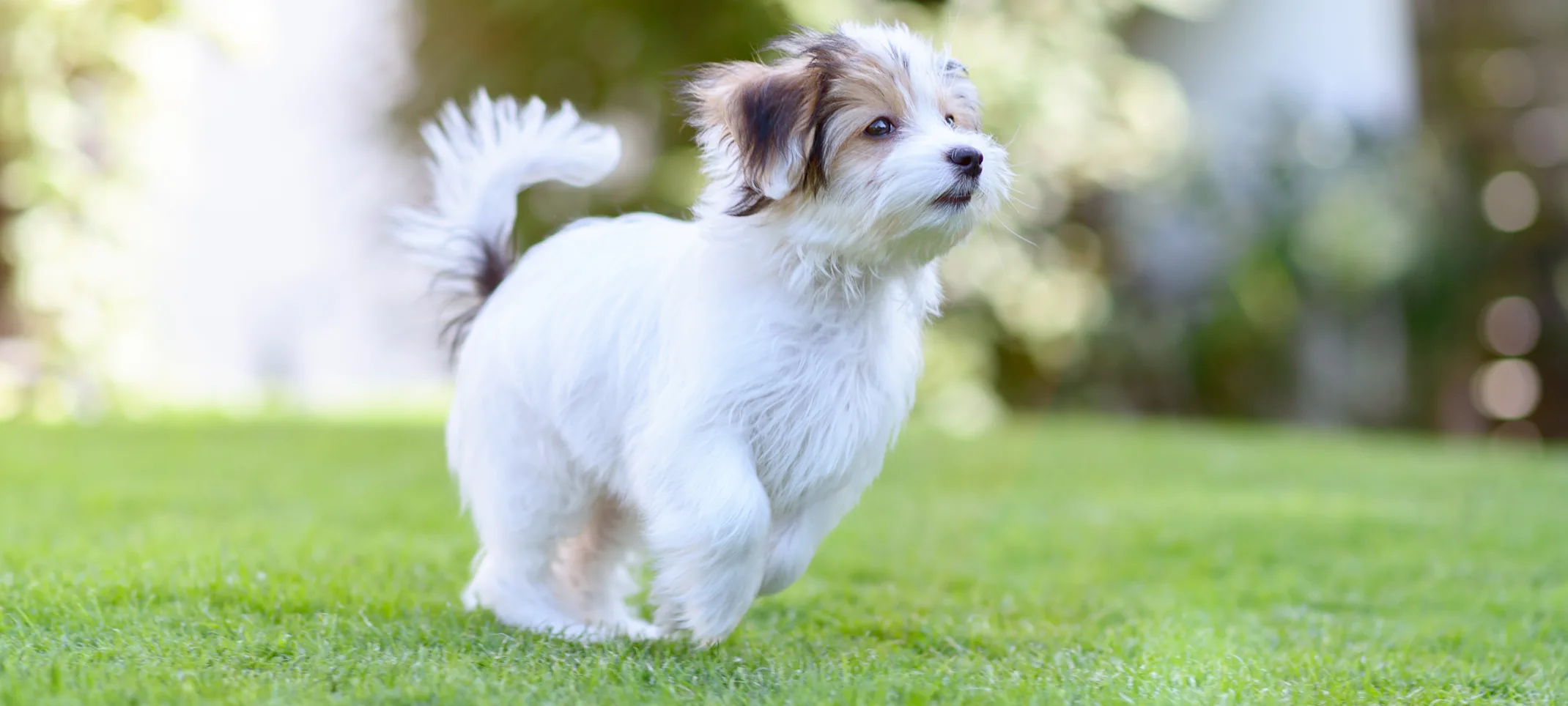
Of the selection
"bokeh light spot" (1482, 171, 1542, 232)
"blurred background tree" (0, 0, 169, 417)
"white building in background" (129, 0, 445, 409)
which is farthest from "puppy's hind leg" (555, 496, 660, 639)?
"bokeh light spot" (1482, 171, 1542, 232)

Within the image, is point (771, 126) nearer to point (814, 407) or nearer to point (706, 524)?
point (814, 407)

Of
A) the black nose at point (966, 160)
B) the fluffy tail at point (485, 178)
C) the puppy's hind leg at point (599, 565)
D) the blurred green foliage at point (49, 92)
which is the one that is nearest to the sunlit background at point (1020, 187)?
the blurred green foliage at point (49, 92)

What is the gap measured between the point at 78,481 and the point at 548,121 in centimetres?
394

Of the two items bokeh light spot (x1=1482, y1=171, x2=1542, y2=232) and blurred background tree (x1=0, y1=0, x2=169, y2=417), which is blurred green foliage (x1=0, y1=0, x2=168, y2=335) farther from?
bokeh light spot (x1=1482, y1=171, x2=1542, y2=232)

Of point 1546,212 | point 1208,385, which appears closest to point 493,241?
point 1208,385

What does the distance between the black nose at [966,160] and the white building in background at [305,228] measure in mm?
10969

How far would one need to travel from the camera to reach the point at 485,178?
15.5ft

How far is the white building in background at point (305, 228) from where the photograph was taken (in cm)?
1466

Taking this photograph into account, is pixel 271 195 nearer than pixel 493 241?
No

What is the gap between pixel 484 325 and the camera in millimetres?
4473

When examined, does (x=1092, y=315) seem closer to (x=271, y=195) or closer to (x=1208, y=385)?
(x=1208, y=385)

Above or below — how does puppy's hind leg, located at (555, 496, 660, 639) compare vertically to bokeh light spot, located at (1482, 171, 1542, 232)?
below

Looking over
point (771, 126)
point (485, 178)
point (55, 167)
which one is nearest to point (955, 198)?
point (771, 126)

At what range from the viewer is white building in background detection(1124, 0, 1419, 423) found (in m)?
13.7
